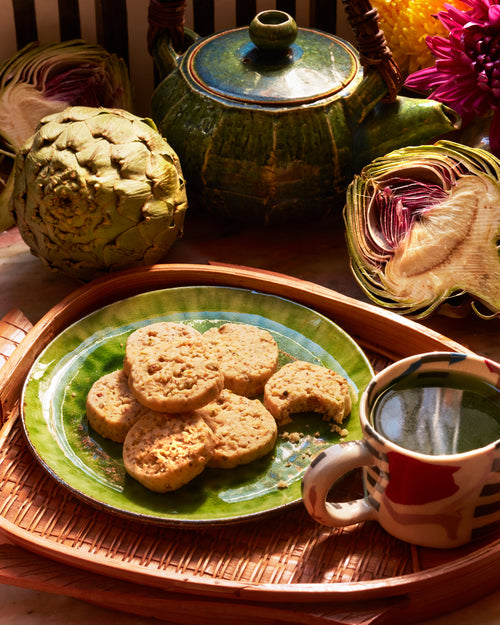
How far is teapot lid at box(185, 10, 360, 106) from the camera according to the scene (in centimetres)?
148

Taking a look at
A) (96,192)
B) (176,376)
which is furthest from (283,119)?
(176,376)

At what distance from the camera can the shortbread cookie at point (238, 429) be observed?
3.56ft

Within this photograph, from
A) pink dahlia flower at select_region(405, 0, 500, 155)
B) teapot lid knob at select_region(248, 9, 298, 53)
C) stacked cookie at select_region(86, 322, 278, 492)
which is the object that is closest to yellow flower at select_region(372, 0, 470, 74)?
pink dahlia flower at select_region(405, 0, 500, 155)

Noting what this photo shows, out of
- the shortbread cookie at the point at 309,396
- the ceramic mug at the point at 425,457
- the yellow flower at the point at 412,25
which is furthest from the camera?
the yellow flower at the point at 412,25

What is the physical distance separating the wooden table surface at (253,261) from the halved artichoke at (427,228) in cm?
6

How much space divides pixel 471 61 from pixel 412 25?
8.2 inches

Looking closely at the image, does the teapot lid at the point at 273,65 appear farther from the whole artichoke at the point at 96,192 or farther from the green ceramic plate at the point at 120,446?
the green ceramic plate at the point at 120,446

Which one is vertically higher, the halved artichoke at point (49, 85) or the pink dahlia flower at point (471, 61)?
the pink dahlia flower at point (471, 61)

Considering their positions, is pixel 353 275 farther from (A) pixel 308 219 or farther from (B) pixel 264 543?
(B) pixel 264 543

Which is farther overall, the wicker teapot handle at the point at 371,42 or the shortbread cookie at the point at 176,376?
the wicker teapot handle at the point at 371,42

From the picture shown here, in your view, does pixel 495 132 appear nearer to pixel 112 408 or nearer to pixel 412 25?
pixel 412 25

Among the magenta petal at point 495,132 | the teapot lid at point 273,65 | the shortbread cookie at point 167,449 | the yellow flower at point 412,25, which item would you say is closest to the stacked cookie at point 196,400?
the shortbread cookie at point 167,449

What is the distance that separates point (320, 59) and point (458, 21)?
27 centimetres

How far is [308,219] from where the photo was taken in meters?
1.60
